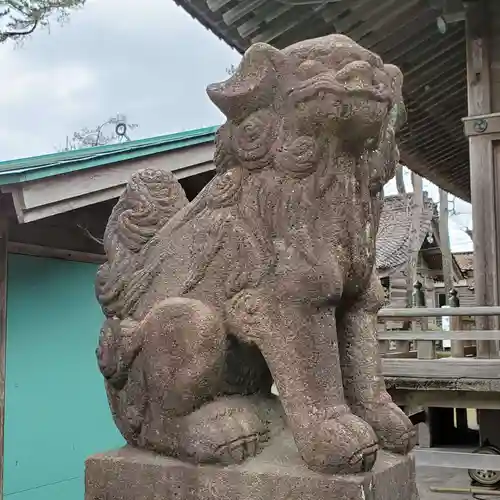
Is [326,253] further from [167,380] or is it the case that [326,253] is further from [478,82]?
[478,82]

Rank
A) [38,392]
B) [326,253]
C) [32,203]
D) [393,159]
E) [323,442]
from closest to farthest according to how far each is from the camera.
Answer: [323,442] → [326,253] → [393,159] → [32,203] → [38,392]

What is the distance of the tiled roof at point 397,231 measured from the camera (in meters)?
16.9

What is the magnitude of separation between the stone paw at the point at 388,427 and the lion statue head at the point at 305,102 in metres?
0.75

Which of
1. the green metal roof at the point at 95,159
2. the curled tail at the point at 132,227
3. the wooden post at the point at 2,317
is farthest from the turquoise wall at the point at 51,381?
the curled tail at the point at 132,227

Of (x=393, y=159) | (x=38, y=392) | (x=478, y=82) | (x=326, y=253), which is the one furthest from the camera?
(x=478, y=82)

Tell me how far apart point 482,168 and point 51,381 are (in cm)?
405

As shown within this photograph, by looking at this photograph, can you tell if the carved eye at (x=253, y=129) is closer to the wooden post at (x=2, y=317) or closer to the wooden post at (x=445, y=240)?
the wooden post at (x=2, y=317)

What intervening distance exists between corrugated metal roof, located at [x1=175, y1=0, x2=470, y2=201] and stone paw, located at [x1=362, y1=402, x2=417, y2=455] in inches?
161

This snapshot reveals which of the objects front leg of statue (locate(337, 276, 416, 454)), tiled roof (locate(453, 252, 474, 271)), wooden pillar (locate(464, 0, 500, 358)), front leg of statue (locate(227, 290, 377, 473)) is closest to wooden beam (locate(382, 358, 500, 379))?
wooden pillar (locate(464, 0, 500, 358))

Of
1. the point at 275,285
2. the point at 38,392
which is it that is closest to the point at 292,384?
the point at 275,285

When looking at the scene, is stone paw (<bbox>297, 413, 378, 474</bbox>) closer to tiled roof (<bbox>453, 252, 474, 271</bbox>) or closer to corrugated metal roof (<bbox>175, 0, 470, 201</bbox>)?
corrugated metal roof (<bbox>175, 0, 470, 201</bbox>)

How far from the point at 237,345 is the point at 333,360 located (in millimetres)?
289

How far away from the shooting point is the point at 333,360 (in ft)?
6.27

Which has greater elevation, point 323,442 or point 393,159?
point 393,159
